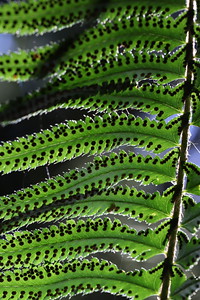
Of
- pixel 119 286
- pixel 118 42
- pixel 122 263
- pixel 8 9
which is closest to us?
pixel 8 9

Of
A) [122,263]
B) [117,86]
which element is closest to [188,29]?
[117,86]

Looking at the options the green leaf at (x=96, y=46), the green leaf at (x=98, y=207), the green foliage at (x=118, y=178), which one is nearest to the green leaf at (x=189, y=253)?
the green foliage at (x=118, y=178)

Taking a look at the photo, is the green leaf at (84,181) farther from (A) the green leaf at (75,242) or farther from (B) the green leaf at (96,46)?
(B) the green leaf at (96,46)

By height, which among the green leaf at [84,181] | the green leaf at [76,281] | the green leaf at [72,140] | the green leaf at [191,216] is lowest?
the green leaf at [76,281]

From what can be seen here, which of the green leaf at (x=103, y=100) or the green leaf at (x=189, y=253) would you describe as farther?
the green leaf at (x=189, y=253)

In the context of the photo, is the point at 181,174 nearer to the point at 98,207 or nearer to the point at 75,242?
the point at 98,207

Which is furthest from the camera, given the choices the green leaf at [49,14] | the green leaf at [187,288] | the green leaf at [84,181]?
the green leaf at [84,181]

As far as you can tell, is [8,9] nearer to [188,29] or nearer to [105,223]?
[188,29]
